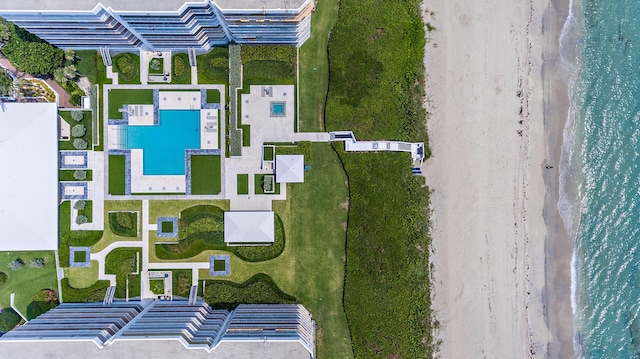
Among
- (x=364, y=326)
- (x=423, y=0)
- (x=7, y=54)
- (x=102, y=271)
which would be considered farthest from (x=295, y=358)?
(x=7, y=54)

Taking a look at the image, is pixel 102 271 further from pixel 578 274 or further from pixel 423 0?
pixel 578 274

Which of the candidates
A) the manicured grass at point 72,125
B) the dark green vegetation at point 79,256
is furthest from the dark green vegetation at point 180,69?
the dark green vegetation at point 79,256

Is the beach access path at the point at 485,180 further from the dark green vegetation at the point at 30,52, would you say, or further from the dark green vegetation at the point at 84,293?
the dark green vegetation at the point at 30,52

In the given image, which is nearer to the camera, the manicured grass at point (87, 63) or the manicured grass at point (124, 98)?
the manicured grass at point (87, 63)

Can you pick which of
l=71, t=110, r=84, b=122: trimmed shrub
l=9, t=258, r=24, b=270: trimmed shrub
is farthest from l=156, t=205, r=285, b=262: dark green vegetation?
l=71, t=110, r=84, b=122: trimmed shrub

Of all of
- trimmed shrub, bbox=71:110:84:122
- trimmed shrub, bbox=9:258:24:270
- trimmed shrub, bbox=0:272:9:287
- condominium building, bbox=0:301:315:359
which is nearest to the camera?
condominium building, bbox=0:301:315:359

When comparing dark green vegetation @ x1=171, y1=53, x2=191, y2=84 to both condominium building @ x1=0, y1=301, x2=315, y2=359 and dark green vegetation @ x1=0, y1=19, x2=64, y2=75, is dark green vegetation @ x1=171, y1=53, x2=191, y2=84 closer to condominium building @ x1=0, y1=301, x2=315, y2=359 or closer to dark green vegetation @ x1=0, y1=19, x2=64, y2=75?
dark green vegetation @ x1=0, y1=19, x2=64, y2=75

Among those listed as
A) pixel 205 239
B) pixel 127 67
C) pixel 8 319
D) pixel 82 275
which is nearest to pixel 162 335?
pixel 205 239
